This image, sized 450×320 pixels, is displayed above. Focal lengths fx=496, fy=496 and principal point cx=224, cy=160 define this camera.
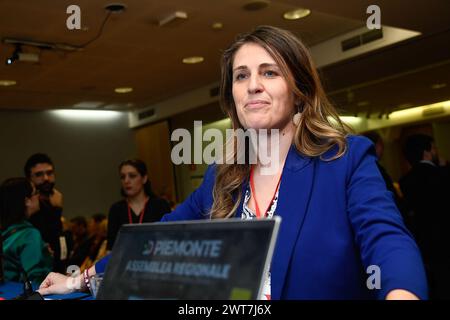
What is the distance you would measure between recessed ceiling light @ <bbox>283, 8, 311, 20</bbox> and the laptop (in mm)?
4814

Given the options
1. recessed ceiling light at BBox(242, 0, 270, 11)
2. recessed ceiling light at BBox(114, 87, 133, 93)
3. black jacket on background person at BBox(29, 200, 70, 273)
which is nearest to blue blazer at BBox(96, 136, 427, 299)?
black jacket on background person at BBox(29, 200, 70, 273)

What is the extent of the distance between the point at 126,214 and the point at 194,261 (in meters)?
3.46

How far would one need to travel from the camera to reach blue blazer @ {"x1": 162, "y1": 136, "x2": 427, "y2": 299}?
0.94 meters

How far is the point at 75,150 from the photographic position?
31.7 ft

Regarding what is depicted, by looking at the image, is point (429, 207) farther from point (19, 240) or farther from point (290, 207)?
point (290, 207)

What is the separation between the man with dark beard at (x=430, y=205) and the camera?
3.72 metres

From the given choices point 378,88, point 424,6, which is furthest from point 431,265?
point 378,88

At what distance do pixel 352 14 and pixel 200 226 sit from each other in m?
4.27

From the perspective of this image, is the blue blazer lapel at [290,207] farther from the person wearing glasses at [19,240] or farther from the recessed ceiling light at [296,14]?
the recessed ceiling light at [296,14]

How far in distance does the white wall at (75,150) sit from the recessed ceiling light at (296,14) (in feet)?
18.7

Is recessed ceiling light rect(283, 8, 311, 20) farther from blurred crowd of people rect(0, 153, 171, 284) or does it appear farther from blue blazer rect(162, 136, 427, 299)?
blue blazer rect(162, 136, 427, 299)
